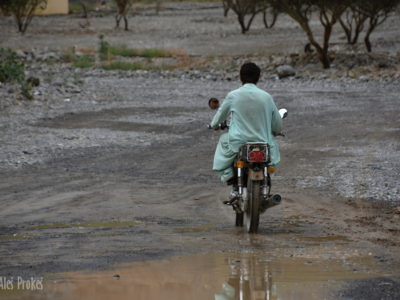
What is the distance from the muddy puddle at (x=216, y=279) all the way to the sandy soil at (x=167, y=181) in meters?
0.22

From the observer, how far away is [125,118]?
1864cm

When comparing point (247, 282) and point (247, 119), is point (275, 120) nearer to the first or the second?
point (247, 119)

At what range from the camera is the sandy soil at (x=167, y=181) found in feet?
24.7

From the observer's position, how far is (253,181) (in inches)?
311

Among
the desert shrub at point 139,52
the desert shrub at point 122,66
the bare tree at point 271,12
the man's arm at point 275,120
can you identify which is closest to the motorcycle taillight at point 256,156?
the man's arm at point 275,120

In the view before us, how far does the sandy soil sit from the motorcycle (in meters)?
0.23

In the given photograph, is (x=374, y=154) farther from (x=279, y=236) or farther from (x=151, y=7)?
(x=151, y=7)

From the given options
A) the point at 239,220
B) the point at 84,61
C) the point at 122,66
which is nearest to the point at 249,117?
the point at 239,220

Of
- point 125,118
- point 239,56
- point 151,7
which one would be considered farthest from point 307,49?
point 151,7

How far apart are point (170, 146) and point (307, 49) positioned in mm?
19992

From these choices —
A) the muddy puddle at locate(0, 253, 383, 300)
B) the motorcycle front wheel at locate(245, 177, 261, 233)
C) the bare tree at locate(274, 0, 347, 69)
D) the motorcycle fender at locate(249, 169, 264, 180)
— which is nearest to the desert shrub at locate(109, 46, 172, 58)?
the bare tree at locate(274, 0, 347, 69)

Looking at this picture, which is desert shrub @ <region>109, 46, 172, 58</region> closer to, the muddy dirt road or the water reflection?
the muddy dirt road

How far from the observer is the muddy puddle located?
19.7 feet

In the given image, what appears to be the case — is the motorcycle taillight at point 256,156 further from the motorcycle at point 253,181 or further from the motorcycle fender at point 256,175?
the motorcycle fender at point 256,175
